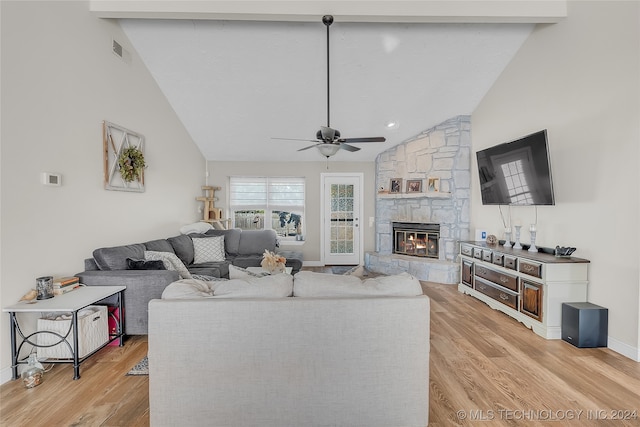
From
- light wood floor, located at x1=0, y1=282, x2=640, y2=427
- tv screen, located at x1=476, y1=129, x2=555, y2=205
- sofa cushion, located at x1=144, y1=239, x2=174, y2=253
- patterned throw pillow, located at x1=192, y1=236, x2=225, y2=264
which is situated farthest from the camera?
patterned throw pillow, located at x1=192, y1=236, x2=225, y2=264

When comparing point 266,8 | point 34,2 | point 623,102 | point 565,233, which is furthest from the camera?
point 565,233

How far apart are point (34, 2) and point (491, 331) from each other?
510 cm

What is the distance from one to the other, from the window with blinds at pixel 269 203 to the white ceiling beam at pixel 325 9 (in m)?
3.78

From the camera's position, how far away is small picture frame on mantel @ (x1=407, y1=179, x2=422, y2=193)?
5.48 metres

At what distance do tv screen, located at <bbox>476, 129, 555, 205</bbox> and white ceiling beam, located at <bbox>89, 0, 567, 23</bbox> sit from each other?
4.29ft

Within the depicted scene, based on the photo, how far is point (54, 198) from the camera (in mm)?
2668

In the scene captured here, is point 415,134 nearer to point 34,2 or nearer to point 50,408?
point 34,2

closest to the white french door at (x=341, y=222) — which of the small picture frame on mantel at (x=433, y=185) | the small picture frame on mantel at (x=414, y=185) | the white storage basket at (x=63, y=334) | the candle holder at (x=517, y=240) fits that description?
the small picture frame on mantel at (x=414, y=185)

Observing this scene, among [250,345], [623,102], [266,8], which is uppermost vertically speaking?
[266,8]

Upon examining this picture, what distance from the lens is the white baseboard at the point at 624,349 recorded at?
99.7 inches

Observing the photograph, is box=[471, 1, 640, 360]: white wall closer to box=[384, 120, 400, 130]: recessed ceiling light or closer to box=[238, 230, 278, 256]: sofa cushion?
box=[384, 120, 400, 130]: recessed ceiling light

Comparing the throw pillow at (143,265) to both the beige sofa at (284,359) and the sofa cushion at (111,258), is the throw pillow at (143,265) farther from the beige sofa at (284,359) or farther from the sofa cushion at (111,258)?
the beige sofa at (284,359)

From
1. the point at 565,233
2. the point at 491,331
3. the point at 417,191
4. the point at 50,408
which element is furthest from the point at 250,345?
the point at 417,191

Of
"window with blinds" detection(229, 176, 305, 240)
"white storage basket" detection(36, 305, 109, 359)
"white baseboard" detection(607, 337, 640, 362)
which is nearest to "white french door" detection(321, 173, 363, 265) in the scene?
"window with blinds" detection(229, 176, 305, 240)
